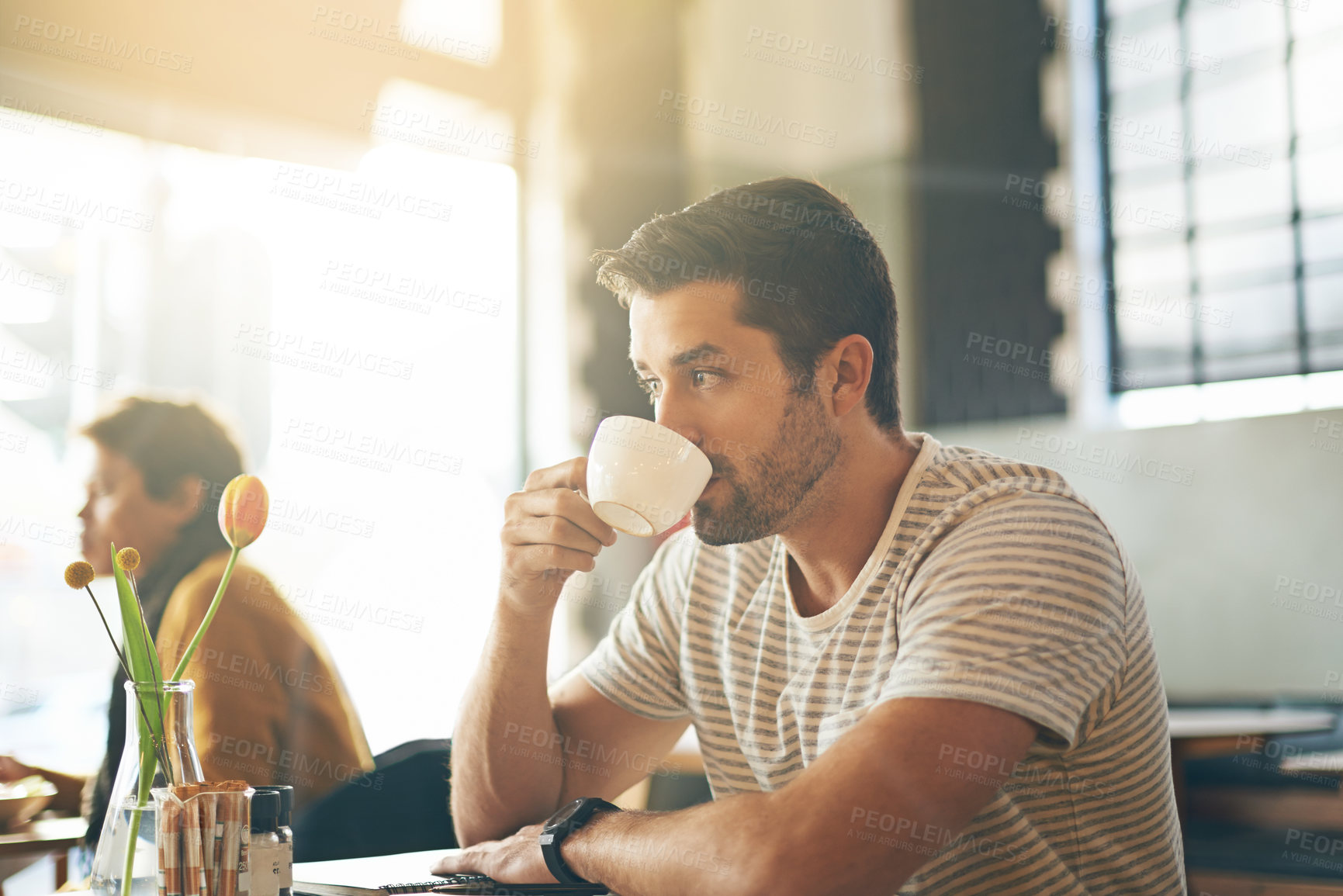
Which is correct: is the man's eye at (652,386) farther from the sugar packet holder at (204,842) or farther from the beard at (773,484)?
the sugar packet holder at (204,842)

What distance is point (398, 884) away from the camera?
39.9 inches

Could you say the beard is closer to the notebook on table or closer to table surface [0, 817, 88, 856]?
the notebook on table

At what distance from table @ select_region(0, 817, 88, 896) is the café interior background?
1.12 metres

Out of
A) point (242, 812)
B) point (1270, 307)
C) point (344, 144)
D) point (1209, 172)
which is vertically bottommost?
point (242, 812)

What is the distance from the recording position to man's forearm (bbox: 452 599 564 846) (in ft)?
4.54

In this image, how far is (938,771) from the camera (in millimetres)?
935

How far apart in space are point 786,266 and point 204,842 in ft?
2.97

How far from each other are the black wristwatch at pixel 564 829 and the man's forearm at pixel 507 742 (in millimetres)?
261

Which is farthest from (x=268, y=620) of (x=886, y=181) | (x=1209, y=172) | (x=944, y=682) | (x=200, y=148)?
(x=1209, y=172)

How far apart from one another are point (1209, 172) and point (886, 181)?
3.47 feet

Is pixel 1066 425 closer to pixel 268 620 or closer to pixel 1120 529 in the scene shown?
pixel 1120 529

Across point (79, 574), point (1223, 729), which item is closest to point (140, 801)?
point (79, 574)

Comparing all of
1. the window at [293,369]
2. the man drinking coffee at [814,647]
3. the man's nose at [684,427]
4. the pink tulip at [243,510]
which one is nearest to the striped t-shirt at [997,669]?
the man drinking coffee at [814,647]

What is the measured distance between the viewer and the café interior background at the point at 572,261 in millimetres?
3029
